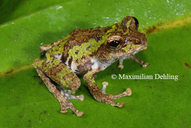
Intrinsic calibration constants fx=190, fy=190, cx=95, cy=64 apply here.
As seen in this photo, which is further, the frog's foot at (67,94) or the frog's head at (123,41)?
the frog's foot at (67,94)

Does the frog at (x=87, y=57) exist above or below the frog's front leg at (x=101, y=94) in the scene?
above

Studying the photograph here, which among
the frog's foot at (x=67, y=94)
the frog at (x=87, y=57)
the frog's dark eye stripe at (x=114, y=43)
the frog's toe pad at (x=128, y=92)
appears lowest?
the frog's foot at (x=67, y=94)

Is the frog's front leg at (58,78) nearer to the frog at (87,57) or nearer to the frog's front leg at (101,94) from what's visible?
the frog at (87,57)

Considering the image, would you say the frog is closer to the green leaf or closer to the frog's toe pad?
the frog's toe pad

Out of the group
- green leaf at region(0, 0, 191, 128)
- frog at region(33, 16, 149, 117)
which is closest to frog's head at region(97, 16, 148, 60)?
frog at region(33, 16, 149, 117)

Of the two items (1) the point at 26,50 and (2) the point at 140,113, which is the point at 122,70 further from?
(1) the point at 26,50

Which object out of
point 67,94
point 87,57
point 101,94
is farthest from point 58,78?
point 101,94

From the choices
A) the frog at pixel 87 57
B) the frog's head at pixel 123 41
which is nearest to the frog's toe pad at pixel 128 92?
the frog at pixel 87 57
